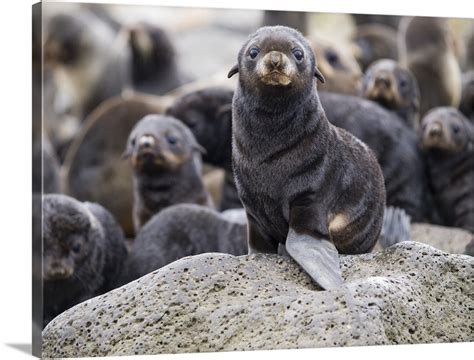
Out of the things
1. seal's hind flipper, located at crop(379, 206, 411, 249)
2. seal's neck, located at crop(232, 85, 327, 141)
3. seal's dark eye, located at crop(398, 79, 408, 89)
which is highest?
seal's neck, located at crop(232, 85, 327, 141)

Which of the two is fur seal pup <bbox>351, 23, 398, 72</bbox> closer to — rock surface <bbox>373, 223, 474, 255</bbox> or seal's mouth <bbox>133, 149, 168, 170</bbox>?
rock surface <bbox>373, 223, 474, 255</bbox>

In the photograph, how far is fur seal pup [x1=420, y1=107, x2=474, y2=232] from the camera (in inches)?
346

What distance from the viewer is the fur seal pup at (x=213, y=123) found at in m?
8.98

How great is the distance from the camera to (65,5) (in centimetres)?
948

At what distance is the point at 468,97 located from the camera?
996cm

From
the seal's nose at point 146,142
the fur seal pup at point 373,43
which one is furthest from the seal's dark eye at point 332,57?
the seal's nose at point 146,142

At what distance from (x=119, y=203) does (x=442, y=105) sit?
132 inches

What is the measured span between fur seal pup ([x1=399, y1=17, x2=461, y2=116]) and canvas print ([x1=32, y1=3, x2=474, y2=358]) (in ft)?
0.07

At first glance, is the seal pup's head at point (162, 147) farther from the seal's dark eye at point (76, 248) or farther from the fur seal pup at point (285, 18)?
the seal's dark eye at point (76, 248)

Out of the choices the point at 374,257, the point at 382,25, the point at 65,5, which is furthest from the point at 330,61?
the point at 374,257

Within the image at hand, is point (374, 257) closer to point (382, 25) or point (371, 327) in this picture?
point (371, 327)

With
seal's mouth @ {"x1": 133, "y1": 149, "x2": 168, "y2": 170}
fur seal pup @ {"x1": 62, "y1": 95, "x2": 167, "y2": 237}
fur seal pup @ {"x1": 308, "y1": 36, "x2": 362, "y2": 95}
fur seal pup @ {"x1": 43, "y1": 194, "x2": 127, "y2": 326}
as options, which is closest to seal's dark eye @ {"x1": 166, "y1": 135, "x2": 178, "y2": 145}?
seal's mouth @ {"x1": 133, "y1": 149, "x2": 168, "y2": 170}

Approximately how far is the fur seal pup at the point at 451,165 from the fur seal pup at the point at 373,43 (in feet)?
5.00

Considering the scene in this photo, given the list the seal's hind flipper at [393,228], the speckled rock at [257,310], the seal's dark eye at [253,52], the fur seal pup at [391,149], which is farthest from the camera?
the fur seal pup at [391,149]
